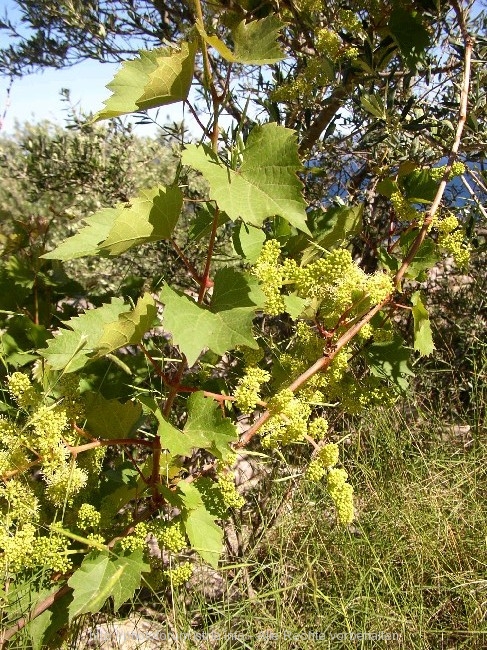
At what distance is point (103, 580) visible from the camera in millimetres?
1251

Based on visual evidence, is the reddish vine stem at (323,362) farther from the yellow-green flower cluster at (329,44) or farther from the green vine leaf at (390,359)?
the yellow-green flower cluster at (329,44)

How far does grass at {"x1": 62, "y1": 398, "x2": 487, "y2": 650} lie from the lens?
154 cm

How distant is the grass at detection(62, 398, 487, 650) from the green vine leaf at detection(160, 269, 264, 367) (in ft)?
1.92

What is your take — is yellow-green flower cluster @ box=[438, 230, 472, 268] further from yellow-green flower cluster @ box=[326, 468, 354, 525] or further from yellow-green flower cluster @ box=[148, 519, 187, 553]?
yellow-green flower cluster @ box=[148, 519, 187, 553]

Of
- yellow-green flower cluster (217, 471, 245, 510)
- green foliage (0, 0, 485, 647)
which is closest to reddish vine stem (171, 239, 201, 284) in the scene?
green foliage (0, 0, 485, 647)

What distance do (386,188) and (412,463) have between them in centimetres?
104

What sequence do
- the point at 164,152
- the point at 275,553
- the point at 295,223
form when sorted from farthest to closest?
the point at 164,152
the point at 275,553
the point at 295,223

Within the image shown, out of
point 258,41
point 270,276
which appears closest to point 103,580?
point 270,276

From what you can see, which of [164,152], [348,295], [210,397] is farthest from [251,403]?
[164,152]

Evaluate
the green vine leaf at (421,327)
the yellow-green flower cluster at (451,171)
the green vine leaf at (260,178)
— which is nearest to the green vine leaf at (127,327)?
the green vine leaf at (260,178)

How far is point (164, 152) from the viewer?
13.1 feet

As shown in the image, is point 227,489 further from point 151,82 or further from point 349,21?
point 349,21

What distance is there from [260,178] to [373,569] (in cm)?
119

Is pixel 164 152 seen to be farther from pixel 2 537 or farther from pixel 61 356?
pixel 2 537
